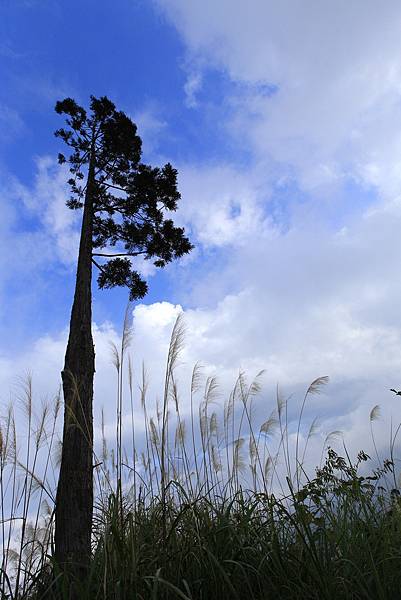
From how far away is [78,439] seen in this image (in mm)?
5520

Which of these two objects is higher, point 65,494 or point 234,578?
point 65,494

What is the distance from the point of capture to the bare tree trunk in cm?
459

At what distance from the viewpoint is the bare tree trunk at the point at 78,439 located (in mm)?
4594

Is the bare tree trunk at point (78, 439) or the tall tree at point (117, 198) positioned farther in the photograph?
the tall tree at point (117, 198)

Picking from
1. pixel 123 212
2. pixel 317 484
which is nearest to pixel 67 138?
pixel 123 212

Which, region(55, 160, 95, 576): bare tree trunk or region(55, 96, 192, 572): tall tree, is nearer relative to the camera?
region(55, 160, 95, 576): bare tree trunk

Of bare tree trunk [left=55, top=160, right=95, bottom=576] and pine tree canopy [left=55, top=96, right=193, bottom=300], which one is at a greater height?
pine tree canopy [left=55, top=96, right=193, bottom=300]

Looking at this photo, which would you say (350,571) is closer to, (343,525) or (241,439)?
(343,525)

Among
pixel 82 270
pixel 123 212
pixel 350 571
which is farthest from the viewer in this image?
pixel 123 212

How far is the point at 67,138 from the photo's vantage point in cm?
909

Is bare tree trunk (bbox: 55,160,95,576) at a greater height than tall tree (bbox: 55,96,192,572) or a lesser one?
lesser

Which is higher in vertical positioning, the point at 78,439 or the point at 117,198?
the point at 117,198

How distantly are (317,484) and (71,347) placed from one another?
3438mm

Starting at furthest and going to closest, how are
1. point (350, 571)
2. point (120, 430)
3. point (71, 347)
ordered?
point (71, 347) → point (120, 430) → point (350, 571)
